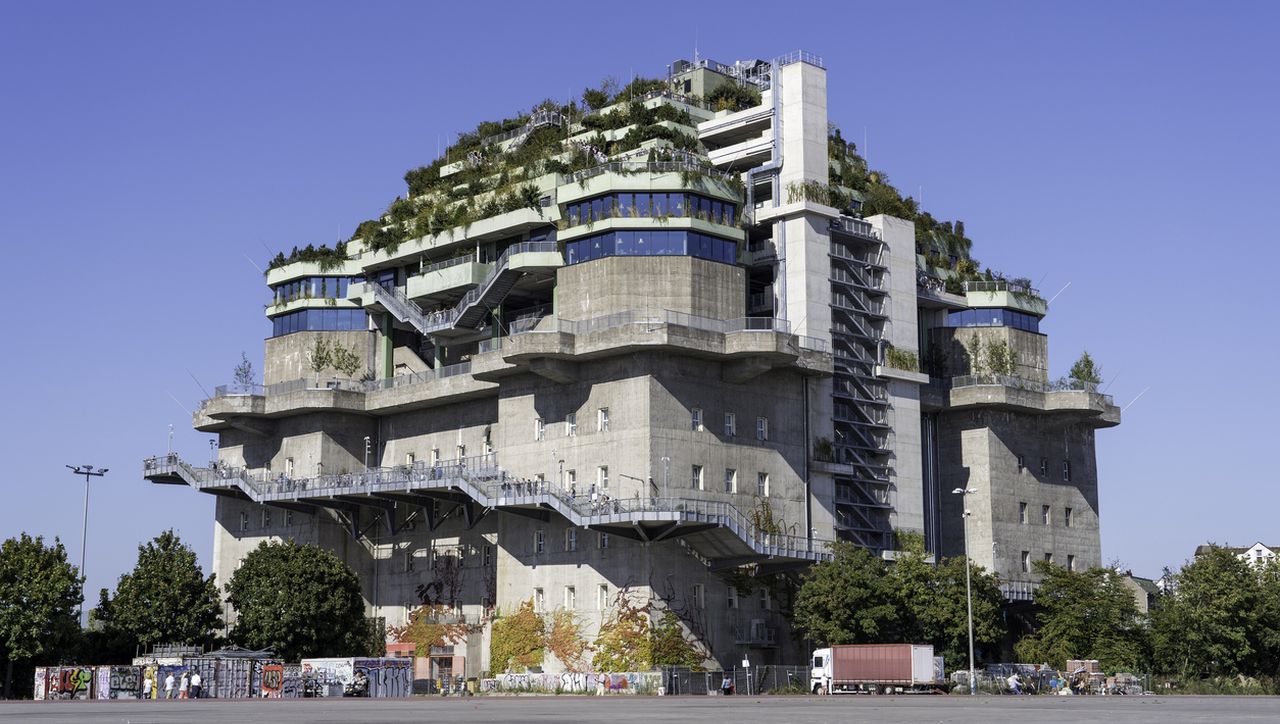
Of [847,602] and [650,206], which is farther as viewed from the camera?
[650,206]

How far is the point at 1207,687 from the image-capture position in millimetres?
90875

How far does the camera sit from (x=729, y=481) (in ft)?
322

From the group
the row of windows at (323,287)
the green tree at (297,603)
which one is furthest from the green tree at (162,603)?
the row of windows at (323,287)

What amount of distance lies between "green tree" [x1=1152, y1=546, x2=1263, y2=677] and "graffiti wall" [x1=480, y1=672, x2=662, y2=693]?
33.3 metres

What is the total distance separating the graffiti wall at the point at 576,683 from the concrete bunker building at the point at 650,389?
2.02 meters

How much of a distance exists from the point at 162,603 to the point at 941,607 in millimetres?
49210

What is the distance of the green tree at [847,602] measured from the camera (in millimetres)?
93312

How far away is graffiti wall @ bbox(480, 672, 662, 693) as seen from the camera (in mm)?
91312

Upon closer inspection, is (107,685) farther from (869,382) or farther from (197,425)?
(869,382)

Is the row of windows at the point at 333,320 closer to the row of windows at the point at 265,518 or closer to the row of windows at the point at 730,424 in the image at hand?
the row of windows at the point at 265,518

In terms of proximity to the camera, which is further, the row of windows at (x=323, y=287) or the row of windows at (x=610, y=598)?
the row of windows at (x=323, y=287)

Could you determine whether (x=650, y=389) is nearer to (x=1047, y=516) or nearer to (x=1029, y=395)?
(x=1029, y=395)

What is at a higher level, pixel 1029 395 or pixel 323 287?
pixel 323 287

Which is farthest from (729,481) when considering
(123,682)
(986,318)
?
(123,682)
